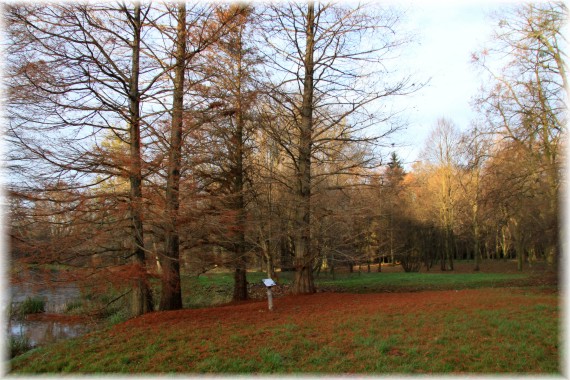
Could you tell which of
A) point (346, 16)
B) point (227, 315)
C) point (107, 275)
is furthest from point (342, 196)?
point (107, 275)

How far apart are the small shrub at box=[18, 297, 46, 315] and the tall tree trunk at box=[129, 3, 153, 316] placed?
3.72 metres

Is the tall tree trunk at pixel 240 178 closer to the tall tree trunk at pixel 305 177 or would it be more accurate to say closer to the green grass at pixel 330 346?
the tall tree trunk at pixel 305 177

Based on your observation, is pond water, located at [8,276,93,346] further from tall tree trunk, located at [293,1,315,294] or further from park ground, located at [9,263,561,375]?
tall tree trunk, located at [293,1,315,294]

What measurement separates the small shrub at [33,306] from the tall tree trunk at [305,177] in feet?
24.6

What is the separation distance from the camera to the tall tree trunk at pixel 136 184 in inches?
338

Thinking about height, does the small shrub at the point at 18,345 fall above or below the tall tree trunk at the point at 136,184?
below

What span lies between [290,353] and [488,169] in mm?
12480

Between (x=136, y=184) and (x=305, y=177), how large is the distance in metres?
4.79

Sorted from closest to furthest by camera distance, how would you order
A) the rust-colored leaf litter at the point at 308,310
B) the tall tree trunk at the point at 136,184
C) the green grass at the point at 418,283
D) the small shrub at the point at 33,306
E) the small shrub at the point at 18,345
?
the rust-colored leaf litter at the point at 308,310, the small shrub at the point at 18,345, the tall tree trunk at the point at 136,184, the small shrub at the point at 33,306, the green grass at the point at 418,283

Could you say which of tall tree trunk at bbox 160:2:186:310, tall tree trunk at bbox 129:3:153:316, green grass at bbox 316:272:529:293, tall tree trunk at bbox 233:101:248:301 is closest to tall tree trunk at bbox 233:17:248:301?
tall tree trunk at bbox 233:101:248:301

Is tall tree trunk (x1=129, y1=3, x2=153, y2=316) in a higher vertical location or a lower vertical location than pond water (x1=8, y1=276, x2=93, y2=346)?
higher

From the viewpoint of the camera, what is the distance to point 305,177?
1146cm

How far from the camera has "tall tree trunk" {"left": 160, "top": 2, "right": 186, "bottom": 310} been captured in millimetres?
8938

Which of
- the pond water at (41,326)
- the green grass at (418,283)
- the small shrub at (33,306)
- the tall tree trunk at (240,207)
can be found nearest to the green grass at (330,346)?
the pond water at (41,326)
